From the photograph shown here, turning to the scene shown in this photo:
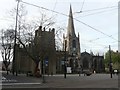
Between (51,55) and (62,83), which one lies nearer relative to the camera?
(62,83)

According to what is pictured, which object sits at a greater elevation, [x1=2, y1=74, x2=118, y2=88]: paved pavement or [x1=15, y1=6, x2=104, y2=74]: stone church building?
[x1=15, y1=6, x2=104, y2=74]: stone church building

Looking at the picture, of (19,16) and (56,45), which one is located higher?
(19,16)

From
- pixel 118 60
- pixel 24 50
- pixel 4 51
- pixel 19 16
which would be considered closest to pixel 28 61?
pixel 4 51

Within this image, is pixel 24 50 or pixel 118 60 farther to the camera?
pixel 118 60

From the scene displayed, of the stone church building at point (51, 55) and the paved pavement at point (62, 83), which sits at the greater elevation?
the stone church building at point (51, 55)

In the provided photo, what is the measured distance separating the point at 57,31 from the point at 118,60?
72344mm

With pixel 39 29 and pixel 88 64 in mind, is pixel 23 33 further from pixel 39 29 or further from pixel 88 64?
pixel 88 64

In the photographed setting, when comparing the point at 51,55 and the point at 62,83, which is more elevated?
the point at 51,55

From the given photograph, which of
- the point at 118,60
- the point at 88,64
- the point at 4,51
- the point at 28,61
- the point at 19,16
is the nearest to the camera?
the point at 19,16

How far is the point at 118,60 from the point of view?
4545 inches

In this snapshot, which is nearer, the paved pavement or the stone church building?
the paved pavement

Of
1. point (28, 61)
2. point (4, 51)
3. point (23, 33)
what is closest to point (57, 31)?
point (23, 33)

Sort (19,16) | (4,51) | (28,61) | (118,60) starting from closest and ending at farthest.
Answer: (19,16) < (4,51) < (28,61) < (118,60)

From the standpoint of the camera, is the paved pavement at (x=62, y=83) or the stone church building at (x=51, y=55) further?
the stone church building at (x=51, y=55)
